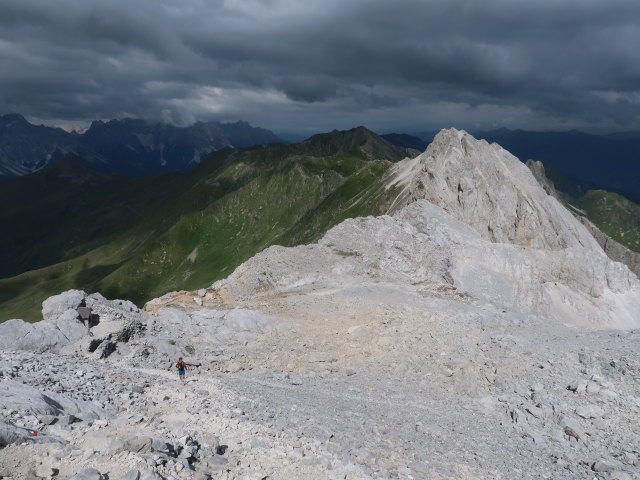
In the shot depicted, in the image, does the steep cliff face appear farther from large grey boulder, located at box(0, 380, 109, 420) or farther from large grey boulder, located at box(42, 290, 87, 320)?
large grey boulder, located at box(0, 380, 109, 420)

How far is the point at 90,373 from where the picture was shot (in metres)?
22.6

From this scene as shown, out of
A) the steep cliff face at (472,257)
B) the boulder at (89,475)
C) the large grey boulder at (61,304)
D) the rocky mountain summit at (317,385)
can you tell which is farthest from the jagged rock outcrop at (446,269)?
the boulder at (89,475)

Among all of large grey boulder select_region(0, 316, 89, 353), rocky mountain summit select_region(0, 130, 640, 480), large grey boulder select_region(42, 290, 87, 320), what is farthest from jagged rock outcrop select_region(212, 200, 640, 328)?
large grey boulder select_region(0, 316, 89, 353)

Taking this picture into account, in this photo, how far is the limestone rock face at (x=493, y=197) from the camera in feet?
313

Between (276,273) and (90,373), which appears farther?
(276,273)

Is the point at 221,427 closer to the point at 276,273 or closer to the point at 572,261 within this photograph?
the point at 276,273

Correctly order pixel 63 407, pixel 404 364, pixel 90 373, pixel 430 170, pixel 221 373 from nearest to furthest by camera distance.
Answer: pixel 63 407, pixel 90 373, pixel 221 373, pixel 404 364, pixel 430 170

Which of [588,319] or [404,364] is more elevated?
[404,364]

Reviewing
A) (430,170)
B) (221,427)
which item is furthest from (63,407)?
(430,170)

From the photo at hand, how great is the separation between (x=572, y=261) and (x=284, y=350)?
6093cm

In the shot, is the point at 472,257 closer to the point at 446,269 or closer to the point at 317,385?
the point at 446,269

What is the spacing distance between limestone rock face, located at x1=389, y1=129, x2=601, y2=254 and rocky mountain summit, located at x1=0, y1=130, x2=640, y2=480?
45040 mm

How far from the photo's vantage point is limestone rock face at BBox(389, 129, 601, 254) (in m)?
95.4

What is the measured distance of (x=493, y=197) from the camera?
96688mm
